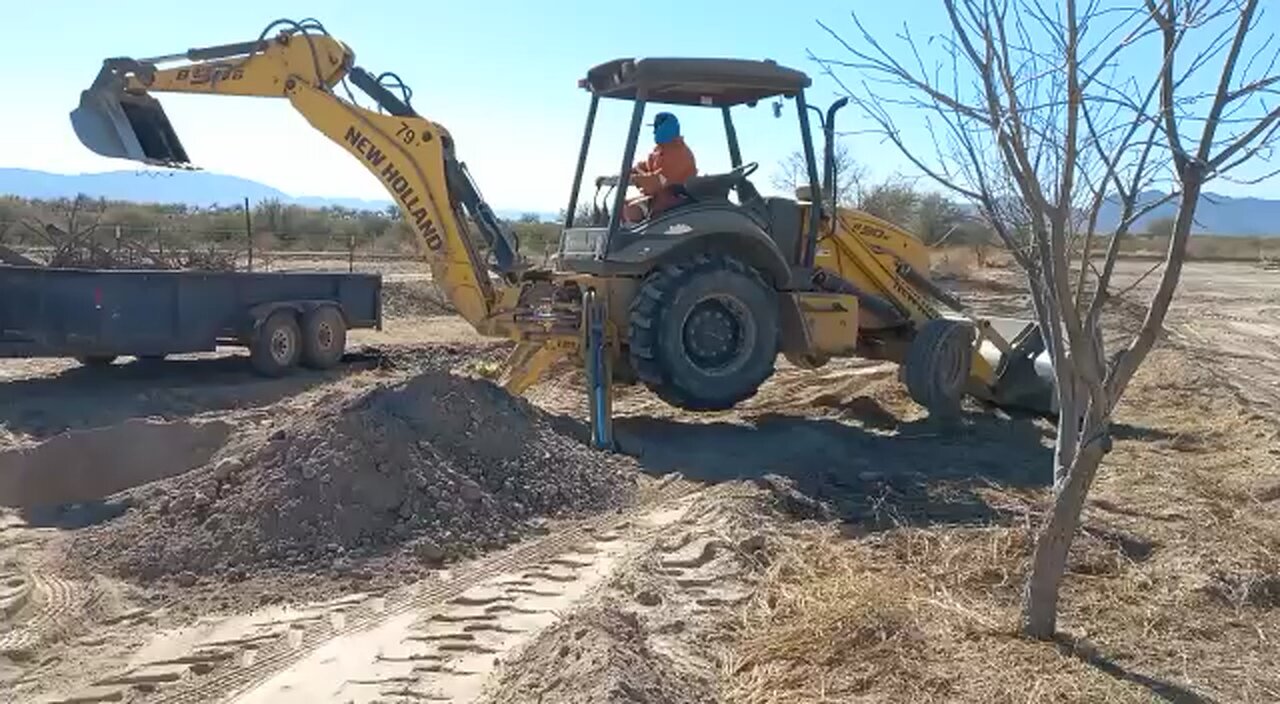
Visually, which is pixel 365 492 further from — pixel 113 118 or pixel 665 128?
pixel 113 118

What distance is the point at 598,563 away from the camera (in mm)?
6777

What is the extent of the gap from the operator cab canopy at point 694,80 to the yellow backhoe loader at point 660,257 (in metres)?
0.02

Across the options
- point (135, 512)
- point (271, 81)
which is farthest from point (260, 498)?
point (271, 81)

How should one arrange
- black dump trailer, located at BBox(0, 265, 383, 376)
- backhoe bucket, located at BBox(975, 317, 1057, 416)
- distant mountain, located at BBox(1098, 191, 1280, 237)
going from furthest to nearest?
1. black dump trailer, located at BBox(0, 265, 383, 376)
2. backhoe bucket, located at BBox(975, 317, 1057, 416)
3. distant mountain, located at BBox(1098, 191, 1280, 237)

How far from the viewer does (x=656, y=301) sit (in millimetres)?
9875

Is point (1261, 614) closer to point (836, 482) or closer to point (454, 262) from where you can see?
point (836, 482)

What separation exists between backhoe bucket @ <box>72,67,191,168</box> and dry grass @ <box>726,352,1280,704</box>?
22.9 ft

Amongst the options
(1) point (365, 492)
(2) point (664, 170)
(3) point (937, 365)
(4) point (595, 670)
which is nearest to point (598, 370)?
(2) point (664, 170)

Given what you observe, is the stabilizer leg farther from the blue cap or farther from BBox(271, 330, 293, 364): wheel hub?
BBox(271, 330, 293, 364): wheel hub

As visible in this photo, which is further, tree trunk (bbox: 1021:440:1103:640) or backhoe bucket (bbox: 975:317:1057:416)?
backhoe bucket (bbox: 975:317:1057:416)

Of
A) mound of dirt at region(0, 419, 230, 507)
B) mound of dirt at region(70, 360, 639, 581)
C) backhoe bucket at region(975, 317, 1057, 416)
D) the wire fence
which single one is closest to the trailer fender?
the wire fence

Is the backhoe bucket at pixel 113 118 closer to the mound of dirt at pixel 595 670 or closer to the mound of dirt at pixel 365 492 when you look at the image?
the mound of dirt at pixel 365 492

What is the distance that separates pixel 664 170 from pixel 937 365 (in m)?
2.80

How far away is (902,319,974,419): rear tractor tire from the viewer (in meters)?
11.1
